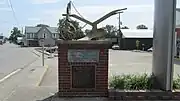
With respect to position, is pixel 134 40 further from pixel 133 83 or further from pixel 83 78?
pixel 83 78

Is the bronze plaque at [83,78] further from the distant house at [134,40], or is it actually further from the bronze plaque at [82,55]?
the distant house at [134,40]

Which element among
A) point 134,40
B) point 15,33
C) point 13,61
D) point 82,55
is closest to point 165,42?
point 82,55

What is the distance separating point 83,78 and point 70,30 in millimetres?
1407

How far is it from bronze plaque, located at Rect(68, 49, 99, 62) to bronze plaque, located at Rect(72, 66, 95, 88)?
0.29 metres

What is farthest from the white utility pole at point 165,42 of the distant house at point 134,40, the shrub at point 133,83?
the distant house at point 134,40

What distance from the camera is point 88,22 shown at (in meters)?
8.54

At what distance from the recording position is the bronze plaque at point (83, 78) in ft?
26.7

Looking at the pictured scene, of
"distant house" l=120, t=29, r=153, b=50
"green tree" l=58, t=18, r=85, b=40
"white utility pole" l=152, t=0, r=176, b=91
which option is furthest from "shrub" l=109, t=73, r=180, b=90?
"distant house" l=120, t=29, r=153, b=50

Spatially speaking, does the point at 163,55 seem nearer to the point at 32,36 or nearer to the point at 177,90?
→ the point at 177,90

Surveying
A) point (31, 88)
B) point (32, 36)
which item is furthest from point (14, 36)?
point (31, 88)

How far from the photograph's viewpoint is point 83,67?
8078 mm

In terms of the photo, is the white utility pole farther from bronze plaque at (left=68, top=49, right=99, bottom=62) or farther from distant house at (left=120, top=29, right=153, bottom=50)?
distant house at (left=120, top=29, right=153, bottom=50)

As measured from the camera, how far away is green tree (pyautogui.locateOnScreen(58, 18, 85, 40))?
27.1 feet

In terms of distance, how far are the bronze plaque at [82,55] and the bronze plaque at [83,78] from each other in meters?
0.29
